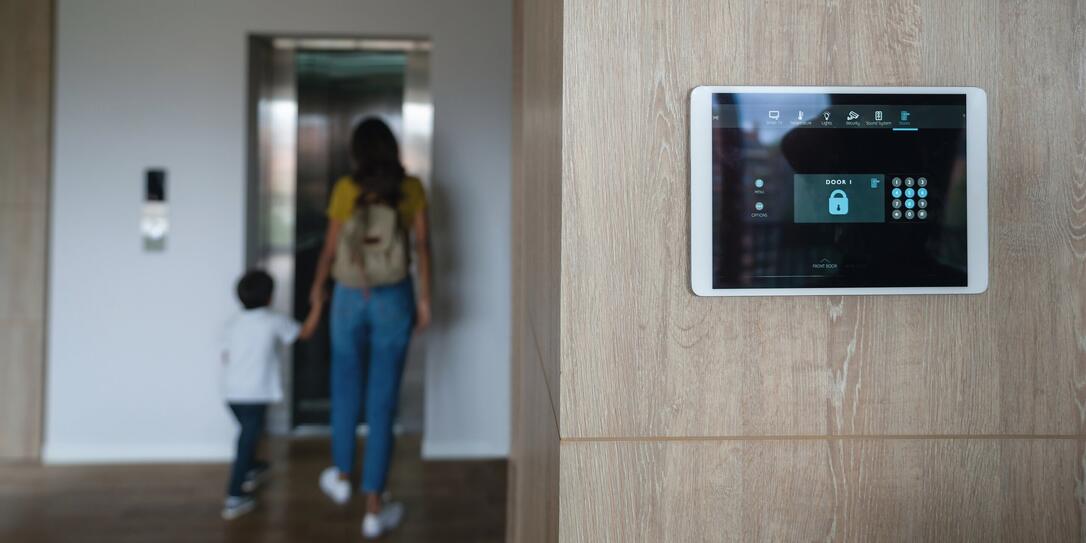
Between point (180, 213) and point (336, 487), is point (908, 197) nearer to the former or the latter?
point (336, 487)

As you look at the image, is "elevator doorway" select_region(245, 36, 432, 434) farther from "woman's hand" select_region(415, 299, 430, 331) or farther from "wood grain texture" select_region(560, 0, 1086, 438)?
"wood grain texture" select_region(560, 0, 1086, 438)

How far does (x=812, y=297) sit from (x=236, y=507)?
286 centimetres

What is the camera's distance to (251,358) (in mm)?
3240

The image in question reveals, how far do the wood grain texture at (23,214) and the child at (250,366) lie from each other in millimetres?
1268

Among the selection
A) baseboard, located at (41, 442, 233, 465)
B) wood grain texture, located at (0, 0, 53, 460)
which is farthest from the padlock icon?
wood grain texture, located at (0, 0, 53, 460)

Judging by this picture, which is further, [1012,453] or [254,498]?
[254,498]

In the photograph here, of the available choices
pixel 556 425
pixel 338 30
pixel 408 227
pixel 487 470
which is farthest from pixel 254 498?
pixel 556 425

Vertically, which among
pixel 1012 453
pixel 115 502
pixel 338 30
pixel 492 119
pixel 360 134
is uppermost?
pixel 338 30

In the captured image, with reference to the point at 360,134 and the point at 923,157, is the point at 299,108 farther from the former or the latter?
the point at 923,157

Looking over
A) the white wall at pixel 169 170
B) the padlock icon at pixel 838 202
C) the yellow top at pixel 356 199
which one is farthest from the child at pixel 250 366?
the padlock icon at pixel 838 202

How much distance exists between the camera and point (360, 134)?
3.07 m

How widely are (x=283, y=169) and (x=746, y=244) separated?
11.9 ft

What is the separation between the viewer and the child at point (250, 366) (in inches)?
125

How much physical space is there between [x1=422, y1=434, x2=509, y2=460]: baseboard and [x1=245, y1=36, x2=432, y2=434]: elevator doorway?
0.82 m
